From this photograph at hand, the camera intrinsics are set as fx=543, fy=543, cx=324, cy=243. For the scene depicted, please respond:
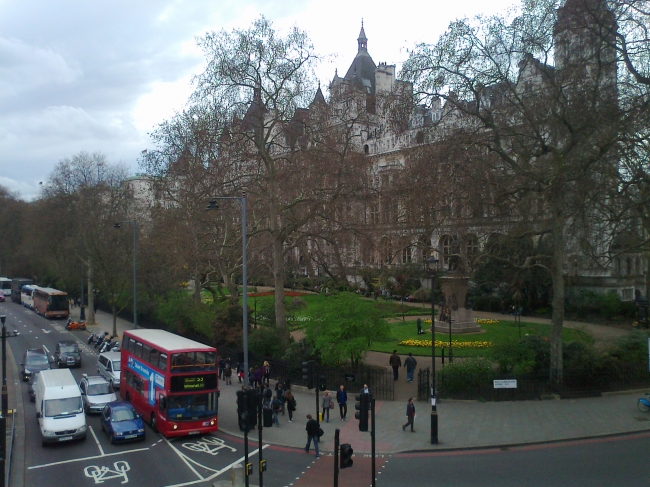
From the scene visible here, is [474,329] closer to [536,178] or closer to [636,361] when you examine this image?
[636,361]

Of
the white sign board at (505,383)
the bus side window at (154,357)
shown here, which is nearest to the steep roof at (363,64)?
the white sign board at (505,383)

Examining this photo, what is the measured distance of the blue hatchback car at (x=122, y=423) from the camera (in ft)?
59.2

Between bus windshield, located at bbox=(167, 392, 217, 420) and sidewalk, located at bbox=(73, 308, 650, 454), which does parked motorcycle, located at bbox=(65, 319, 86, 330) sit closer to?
sidewalk, located at bbox=(73, 308, 650, 454)

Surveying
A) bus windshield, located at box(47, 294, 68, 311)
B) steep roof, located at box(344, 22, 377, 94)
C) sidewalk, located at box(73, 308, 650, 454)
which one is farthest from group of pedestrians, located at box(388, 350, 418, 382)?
steep roof, located at box(344, 22, 377, 94)

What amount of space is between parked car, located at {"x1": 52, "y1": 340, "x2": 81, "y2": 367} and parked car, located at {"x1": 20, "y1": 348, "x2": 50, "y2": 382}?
76.8 inches

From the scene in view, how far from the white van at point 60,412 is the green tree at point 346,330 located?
9.65 meters

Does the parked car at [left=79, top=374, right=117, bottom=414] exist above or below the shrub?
below

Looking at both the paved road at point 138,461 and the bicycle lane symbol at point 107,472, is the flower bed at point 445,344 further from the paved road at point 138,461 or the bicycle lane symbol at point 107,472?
the bicycle lane symbol at point 107,472

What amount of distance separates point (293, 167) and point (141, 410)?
48.7ft

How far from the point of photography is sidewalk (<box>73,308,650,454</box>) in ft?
57.3

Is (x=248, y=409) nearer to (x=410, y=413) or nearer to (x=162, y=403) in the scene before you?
(x=162, y=403)

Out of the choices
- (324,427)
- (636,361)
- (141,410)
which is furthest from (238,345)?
Answer: (636,361)

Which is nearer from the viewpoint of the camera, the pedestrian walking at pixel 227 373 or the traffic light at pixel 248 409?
the traffic light at pixel 248 409

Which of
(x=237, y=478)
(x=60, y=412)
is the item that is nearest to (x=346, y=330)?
(x=237, y=478)
